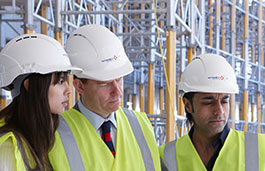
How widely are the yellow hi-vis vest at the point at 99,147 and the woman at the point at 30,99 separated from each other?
129 mm

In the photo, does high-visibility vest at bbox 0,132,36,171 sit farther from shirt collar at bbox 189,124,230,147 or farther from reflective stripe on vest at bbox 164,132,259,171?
shirt collar at bbox 189,124,230,147

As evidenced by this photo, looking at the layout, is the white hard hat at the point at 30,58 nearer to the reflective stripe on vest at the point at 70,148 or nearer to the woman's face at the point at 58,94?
the woman's face at the point at 58,94

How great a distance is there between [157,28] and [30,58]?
9.45 ft

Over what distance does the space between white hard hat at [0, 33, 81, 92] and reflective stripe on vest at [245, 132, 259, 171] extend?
4.34ft

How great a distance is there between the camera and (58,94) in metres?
2.51

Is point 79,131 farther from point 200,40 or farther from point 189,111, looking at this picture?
point 200,40

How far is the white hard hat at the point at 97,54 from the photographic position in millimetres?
2799

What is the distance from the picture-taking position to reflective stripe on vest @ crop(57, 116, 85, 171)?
2.62 m

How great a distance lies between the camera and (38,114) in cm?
240

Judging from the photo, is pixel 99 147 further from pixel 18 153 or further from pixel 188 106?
pixel 188 106

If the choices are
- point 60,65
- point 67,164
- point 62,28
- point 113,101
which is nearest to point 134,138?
point 113,101

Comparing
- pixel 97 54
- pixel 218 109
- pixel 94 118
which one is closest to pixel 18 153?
pixel 94 118

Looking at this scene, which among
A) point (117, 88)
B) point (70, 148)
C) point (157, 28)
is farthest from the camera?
point (157, 28)

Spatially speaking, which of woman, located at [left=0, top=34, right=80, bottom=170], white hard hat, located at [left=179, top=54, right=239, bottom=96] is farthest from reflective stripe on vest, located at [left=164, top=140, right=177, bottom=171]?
woman, located at [left=0, top=34, right=80, bottom=170]
